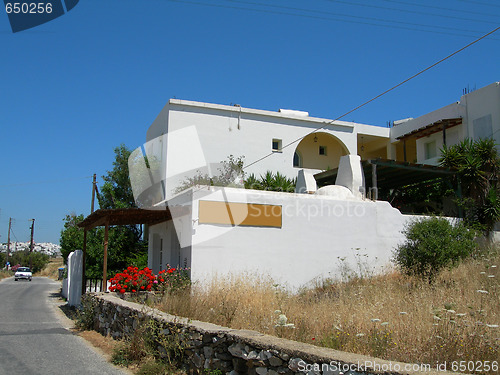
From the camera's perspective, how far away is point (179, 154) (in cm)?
2436

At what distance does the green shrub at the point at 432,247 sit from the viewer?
12547 millimetres

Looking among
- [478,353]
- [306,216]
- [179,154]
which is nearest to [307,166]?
[179,154]

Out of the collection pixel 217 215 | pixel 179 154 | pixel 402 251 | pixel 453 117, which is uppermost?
pixel 453 117

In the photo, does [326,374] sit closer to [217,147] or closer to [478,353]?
[478,353]

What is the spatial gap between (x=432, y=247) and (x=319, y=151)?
57.0ft

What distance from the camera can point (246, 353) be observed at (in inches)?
215

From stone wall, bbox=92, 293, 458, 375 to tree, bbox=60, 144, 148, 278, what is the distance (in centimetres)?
1563

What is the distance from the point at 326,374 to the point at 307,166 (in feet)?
82.4

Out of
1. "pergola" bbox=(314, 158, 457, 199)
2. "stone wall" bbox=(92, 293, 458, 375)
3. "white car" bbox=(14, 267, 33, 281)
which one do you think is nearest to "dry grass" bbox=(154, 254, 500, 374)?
"stone wall" bbox=(92, 293, 458, 375)

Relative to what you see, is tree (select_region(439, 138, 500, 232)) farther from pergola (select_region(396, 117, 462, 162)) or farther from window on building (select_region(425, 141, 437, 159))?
window on building (select_region(425, 141, 437, 159))

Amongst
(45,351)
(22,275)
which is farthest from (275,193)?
(22,275)

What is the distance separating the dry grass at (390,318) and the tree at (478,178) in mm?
6707

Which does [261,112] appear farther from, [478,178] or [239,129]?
[478,178]

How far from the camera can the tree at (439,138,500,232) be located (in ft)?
54.4
